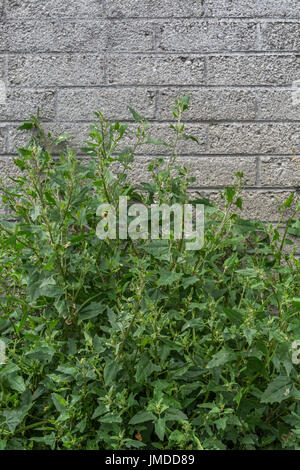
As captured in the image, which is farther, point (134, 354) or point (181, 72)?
point (181, 72)

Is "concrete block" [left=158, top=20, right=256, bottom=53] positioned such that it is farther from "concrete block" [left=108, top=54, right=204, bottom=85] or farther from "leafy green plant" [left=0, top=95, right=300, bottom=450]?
"leafy green plant" [left=0, top=95, right=300, bottom=450]

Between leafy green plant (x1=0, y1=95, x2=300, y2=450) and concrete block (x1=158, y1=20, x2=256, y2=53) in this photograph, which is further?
concrete block (x1=158, y1=20, x2=256, y2=53)

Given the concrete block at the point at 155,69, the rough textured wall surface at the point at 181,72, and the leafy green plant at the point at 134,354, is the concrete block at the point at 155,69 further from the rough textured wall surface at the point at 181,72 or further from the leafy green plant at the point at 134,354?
the leafy green plant at the point at 134,354

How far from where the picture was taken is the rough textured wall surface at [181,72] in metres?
1.95

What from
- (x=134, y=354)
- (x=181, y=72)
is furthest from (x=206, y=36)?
(x=134, y=354)

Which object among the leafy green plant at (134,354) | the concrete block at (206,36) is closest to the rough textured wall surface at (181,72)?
the concrete block at (206,36)

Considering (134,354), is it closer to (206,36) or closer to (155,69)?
(155,69)

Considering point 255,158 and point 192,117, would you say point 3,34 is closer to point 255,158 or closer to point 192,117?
point 192,117

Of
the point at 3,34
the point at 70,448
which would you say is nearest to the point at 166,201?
the point at 70,448

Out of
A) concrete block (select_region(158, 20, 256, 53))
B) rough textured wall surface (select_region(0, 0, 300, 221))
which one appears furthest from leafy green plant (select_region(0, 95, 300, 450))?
concrete block (select_region(158, 20, 256, 53))

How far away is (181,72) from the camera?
76.9 inches

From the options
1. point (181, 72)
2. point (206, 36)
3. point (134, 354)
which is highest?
point (206, 36)

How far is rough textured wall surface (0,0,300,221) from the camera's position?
76.7 inches

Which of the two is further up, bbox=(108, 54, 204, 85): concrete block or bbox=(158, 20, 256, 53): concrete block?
bbox=(158, 20, 256, 53): concrete block
